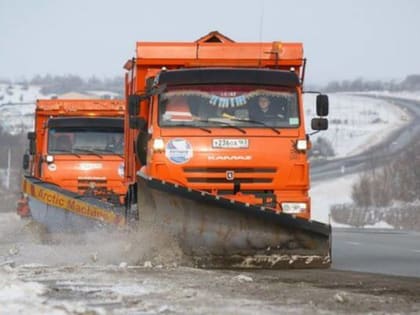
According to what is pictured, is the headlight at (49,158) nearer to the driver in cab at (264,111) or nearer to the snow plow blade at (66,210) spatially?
the snow plow blade at (66,210)

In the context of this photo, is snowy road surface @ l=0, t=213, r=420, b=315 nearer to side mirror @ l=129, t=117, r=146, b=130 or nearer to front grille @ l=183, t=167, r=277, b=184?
front grille @ l=183, t=167, r=277, b=184

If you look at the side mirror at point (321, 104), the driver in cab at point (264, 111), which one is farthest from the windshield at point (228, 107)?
the side mirror at point (321, 104)

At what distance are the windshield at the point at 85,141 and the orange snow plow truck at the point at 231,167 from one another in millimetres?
6740

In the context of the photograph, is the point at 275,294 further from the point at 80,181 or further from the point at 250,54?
the point at 80,181

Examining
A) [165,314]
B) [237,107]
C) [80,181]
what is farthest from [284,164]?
[80,181]

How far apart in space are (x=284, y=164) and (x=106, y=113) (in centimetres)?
1048

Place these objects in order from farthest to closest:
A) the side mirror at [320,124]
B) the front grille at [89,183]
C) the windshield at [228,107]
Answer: the front grille at [89,183] < the side mirror at [320,124] < the windshield at [228,107]

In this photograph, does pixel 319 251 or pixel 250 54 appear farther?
pixel 250 54

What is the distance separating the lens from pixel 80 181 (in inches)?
798

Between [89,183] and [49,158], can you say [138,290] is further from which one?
[49,158]

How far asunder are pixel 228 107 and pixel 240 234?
1.99 m

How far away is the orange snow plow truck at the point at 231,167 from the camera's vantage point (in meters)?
11.5

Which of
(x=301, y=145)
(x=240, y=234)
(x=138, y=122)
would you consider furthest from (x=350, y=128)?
(x=240, y=234)

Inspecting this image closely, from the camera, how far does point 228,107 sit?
1284cm
